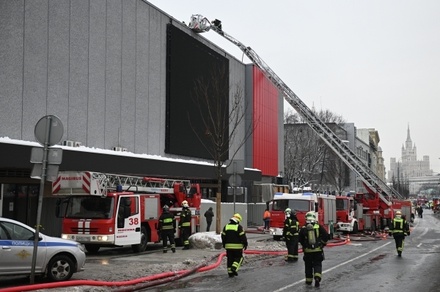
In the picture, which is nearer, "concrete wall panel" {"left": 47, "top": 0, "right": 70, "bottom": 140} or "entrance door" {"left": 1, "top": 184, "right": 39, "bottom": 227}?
"entrance door" {"left": 1, "top": 184, "right": 39, "bottom": 227}

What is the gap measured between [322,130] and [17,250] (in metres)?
31.9

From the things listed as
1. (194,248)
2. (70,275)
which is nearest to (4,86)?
(194,248)

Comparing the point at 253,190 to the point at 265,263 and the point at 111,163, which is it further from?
the point at 265,263

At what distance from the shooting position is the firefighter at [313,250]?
12127mm

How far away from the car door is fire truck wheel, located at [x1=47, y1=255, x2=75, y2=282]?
0.96 feet

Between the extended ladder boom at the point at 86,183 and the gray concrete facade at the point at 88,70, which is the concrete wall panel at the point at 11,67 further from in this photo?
the extended ladder boom at the point at 86,183

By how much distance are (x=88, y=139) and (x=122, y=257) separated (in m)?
8.67

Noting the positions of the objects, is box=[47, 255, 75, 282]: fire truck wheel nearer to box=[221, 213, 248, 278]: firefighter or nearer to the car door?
the car door

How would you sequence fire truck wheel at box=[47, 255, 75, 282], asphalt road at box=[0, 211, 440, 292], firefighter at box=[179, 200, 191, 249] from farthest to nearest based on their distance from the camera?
firefighter at box=[179, 200, 191, 249]
asphalt road at box=[0, 211, 440, 292]
fire truck wheel at box=[47, 255, 75, 282]

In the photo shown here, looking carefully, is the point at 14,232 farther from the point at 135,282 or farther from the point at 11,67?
the point at 11,67

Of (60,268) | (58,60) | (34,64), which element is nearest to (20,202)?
(34,64)

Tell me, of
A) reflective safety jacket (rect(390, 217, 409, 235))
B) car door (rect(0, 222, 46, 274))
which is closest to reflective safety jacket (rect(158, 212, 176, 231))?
reflective safety jacket (rect(390, 217, 409, 235))

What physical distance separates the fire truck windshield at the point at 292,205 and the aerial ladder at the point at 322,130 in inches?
510

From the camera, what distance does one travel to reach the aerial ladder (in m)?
36.0
